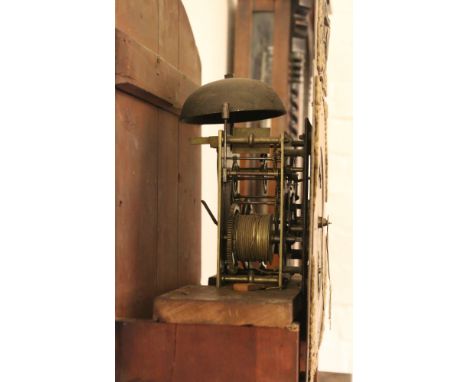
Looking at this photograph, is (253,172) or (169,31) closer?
(253,172)

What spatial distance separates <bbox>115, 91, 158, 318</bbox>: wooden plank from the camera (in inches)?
52.9

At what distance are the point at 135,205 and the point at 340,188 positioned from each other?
139cm

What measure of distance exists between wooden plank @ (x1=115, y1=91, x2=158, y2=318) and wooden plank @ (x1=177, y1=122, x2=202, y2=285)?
0.74 ft

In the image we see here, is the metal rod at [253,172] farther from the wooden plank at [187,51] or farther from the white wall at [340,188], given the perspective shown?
the white wall at [340,188]

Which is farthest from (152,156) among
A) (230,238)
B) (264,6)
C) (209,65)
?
(264,6)

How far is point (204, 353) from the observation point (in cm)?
124

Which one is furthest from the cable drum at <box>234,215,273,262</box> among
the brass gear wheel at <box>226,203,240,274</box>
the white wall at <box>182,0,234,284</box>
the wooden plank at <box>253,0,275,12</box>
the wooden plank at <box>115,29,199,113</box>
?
the wooden plank at <box>253,0,275,12</box>

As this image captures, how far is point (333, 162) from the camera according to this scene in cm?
265

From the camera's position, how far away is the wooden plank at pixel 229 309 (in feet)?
4.00

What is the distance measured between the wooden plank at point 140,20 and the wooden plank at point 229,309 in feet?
1.86

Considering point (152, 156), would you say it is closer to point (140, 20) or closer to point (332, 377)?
point (140, 20)
